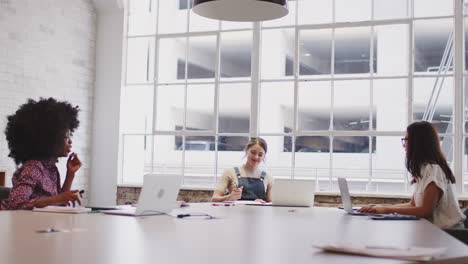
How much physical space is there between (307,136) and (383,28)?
1493 mm

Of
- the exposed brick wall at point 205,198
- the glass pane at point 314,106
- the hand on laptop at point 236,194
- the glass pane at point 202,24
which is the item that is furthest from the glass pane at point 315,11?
the hand on laptop at point 236,194

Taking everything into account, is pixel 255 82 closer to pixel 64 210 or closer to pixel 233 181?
pixel 233 181

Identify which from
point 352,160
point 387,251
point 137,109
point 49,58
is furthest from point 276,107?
point 387,251

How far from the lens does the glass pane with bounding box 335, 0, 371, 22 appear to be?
288 inches

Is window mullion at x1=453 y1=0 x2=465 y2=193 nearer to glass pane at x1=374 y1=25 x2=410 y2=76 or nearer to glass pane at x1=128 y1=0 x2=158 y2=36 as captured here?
glass pane at x1=374 y1=25 x2=410 y2=76

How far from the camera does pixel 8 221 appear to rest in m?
2.77

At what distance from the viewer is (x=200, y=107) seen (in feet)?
25.9

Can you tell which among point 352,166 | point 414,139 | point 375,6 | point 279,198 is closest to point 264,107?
point 352,166

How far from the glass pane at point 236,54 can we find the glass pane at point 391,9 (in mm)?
1520

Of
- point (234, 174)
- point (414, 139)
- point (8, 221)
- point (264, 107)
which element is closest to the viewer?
point (8, 221)

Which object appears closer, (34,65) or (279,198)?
(279,198)

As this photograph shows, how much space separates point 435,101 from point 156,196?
4.54 metres

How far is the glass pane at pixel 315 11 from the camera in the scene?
24.4 feet

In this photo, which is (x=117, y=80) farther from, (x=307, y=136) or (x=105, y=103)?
(x=307, y=136)
